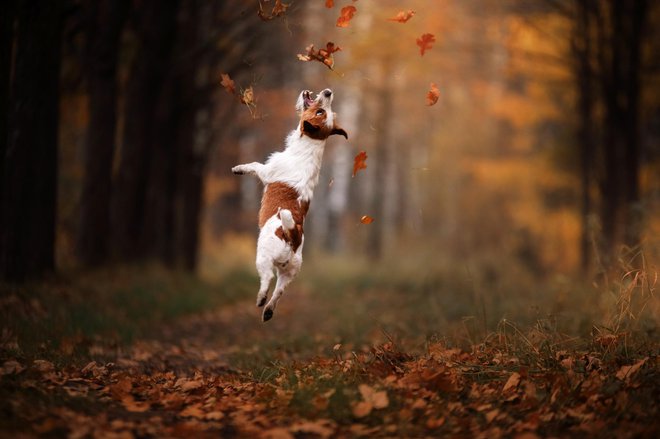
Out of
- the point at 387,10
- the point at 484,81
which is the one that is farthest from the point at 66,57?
the point at 484,81

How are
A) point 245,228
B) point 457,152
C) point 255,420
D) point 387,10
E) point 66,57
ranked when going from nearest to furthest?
point 255,420 → point 66,57 → point 387,10 → point 457,152 → point 245,228

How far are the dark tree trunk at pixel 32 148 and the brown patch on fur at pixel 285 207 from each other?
477 cm

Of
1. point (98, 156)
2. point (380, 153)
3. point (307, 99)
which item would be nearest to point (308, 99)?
point (307, 99)

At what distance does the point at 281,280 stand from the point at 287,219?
2.04 feet

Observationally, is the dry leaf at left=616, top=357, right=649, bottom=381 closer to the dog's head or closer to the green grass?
the dog's head

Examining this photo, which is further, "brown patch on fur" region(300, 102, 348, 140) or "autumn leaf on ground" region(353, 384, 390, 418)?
"brown patch on fur" region(300, 102, 348, 140)

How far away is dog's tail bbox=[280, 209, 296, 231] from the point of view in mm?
5473

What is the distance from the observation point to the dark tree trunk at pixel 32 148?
9.27 meters

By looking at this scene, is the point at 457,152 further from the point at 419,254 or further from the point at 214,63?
the point at 214,63

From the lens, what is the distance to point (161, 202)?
17000mm

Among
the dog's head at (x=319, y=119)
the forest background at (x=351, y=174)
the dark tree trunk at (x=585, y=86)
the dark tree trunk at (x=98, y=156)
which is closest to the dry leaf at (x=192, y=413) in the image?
the forest background at (x=351, y=174)

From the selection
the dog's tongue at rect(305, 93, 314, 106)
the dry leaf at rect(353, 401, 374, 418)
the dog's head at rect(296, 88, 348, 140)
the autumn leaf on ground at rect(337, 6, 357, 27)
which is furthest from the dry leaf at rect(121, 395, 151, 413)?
the autumn leaf on ground at rect(337, 6, 357, 27)

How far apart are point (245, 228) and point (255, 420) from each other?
28.5m

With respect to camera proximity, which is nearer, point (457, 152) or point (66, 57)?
point (66, 57)
